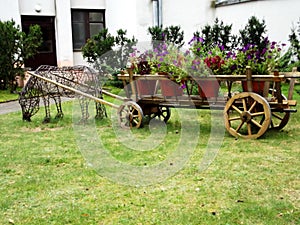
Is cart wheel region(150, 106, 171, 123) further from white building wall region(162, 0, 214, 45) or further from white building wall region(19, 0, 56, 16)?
white building wall region(19, 0, 56, 16)

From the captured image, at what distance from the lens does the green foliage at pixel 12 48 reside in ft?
41.1

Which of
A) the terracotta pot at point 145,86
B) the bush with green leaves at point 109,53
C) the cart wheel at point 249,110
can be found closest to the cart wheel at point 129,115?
the terracotta pot at point 145,86

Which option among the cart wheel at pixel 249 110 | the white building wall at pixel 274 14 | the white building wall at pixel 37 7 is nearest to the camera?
the cart wheel at pixel 249 110

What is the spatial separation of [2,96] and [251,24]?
27.8ft

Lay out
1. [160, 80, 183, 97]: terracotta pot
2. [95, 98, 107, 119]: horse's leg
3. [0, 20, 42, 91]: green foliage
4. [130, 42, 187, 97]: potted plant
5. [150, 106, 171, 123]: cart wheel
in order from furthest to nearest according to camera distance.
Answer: [0, 20, 42, 91]: green foliage, [95, 98, 107, 119]: horse's leg, [150, 106, 171, 123]: cart wheel, [160, 80, 183, 97]: terracotta pot, [130, 42, 187, 97]: potted plant

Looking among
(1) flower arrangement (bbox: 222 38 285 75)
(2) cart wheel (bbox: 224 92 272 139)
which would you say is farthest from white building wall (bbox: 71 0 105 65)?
(2) cart wheel (bbox: 224 92 272 139)

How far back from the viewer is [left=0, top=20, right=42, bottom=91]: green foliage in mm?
12539

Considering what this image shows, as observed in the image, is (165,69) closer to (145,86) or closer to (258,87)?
(145,86)

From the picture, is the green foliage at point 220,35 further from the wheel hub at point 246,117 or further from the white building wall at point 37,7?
the wheel hub at point 246,117

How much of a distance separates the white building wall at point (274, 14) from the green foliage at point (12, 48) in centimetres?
760

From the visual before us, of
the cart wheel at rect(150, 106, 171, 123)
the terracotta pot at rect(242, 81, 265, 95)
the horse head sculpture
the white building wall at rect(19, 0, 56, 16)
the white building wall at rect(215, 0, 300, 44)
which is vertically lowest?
the cart wheel at rect(150, 106, 171, 123)

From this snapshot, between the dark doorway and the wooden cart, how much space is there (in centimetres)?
1028

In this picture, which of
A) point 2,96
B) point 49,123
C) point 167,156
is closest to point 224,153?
point 167,156

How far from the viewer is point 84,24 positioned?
56.4 feet
